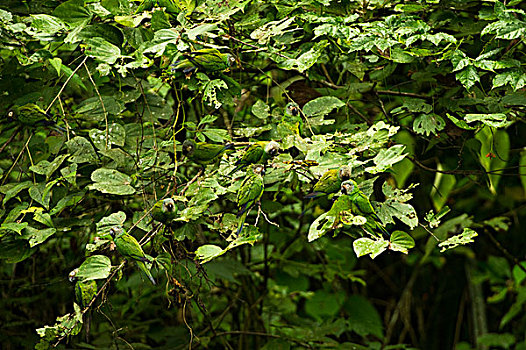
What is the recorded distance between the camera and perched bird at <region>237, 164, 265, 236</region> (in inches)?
26.2

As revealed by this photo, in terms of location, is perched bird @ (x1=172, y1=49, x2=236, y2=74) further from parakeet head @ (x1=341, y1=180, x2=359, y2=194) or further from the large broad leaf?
the large broad leaf

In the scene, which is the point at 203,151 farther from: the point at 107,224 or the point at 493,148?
the point at 493,148

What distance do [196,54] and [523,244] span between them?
1.83 m

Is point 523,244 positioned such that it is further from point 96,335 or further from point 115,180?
point 115,180

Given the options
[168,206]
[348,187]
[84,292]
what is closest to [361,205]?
[348,187]

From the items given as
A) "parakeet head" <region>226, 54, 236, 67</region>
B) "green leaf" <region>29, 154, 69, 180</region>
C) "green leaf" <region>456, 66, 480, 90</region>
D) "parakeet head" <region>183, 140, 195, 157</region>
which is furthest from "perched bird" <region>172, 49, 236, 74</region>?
"green leaf" <region>456, 66, 480, 90</region>

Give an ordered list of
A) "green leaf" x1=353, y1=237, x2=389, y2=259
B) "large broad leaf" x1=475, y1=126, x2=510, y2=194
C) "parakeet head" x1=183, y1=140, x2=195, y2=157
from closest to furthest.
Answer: "green leaf" x1=353, y1=237, x2=389, y2=259 < "parakeet head" x1=183, y1=140, x2=195, y2=157 < "large broad leaf" x1=475, y1=126, x2=510, y2=194

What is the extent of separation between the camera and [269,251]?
146 centimetres

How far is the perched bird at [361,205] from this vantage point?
0.65 m

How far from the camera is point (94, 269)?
67 cm

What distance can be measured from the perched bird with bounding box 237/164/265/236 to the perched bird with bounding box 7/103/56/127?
0.34 metres

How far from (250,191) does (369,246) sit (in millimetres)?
152

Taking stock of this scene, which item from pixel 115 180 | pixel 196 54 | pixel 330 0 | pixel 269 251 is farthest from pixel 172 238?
pixel 269 251

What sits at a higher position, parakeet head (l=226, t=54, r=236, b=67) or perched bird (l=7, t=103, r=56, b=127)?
parakeet head (l=226, t=54, r=236, b=67)
